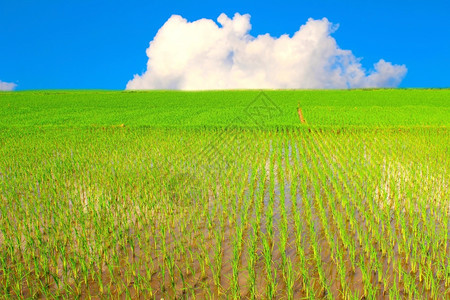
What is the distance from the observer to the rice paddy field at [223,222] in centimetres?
289

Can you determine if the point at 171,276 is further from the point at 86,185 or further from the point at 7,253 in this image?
the point at 86,185

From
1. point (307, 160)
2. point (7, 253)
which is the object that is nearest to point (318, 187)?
point (307, 160)

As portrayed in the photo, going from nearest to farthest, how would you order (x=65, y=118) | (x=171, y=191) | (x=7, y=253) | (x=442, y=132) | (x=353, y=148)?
(x=7, y=253) → (x=171, y=191) → (x=353, y=148) → (x=442, y=132) → (x=65, y=118)

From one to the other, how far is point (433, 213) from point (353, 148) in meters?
4.56

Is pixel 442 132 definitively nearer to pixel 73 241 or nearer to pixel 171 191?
pixel 171 191

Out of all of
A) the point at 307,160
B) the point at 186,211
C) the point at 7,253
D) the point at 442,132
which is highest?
the point at 442,132

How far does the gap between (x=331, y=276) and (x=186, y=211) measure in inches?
81.3

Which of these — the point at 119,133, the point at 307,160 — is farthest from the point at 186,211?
the point at 119,133

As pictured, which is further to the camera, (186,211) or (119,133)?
(119,133)

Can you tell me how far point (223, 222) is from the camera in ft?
13.4

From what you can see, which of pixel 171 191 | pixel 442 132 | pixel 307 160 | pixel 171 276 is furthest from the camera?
pixel 442 132

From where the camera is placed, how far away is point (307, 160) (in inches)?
297

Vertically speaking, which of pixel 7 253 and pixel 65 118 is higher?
pixel 65 118

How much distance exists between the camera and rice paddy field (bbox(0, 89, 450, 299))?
2.89 m
